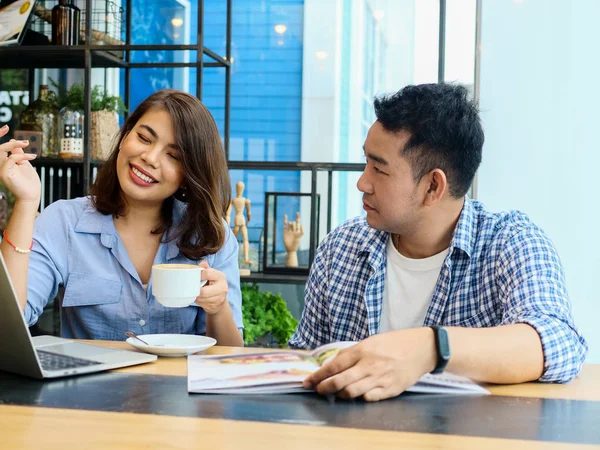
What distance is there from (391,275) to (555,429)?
32.7 inches

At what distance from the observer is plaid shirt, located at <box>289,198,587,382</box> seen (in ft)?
4.37

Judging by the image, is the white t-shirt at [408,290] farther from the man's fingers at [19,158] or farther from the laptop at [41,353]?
the man's fingers at [19,158]

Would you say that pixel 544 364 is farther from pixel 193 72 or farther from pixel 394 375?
pixel 193 72

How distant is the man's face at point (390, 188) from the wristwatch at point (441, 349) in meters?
0.60

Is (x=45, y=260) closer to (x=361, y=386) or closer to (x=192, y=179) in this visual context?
(x=192, y=179)

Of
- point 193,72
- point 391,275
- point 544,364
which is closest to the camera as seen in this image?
point 544,364

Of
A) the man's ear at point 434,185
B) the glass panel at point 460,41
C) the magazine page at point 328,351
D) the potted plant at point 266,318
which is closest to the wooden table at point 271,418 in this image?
the magazine page at point 328,351

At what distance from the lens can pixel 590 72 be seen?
332 cm

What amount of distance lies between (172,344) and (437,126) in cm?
79

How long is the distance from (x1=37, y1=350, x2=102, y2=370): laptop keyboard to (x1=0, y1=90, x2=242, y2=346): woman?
1.49 ft

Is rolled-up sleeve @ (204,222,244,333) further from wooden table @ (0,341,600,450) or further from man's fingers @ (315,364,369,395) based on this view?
man's fingers @ (315,364,369,395)

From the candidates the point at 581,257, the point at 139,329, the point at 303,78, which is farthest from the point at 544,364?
the point at 303,78

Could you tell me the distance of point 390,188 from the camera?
174 centimetres

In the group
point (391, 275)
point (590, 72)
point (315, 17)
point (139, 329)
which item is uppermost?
point (315, 17)
